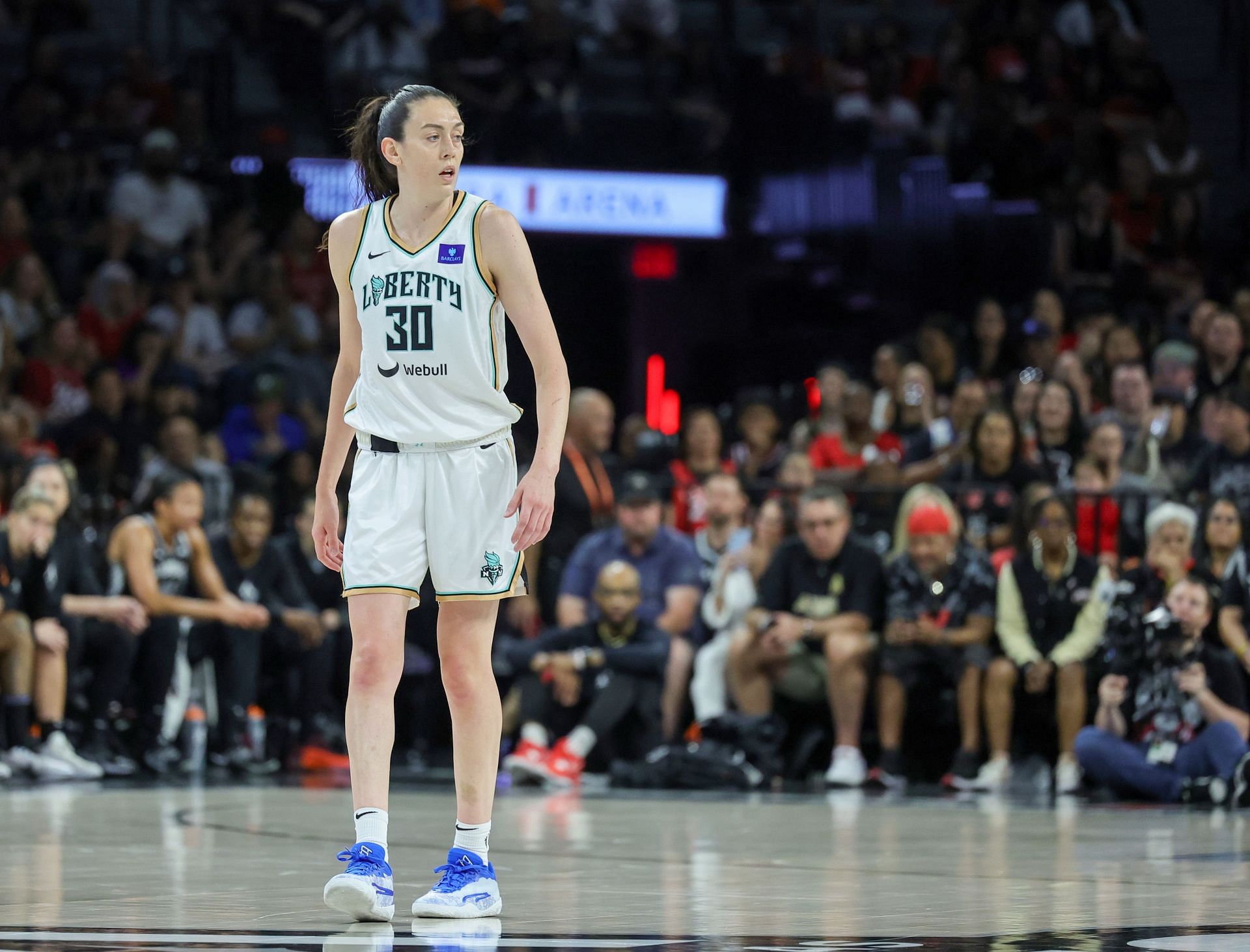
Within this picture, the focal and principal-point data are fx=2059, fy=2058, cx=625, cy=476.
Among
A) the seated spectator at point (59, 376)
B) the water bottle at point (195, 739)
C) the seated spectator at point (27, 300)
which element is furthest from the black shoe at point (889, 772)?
the seated spectator at point (27, 300)

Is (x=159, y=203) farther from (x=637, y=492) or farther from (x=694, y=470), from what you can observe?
(x=637, y=492)

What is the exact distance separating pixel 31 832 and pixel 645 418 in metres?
10.6

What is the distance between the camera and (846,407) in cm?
1335

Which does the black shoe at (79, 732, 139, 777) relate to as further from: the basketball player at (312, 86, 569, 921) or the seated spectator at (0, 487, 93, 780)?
the basketball player at (312, 86, 569, 921)

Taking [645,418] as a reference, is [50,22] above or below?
above

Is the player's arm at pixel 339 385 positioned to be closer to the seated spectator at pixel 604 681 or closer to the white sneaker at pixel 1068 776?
the seated spectator at pixel 604 681

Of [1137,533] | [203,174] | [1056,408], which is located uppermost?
[203,174]

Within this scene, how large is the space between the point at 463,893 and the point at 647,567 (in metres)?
6.59

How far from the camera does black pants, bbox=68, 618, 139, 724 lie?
1137 centimetres

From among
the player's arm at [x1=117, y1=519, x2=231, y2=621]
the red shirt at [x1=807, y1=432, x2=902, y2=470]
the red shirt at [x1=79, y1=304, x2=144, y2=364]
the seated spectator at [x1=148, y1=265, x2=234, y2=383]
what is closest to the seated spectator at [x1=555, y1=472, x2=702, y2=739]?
the red shirt at [x1=807, y1=432, x2=902, y2=470]

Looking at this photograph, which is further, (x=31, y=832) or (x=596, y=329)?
(x=596, y=329)

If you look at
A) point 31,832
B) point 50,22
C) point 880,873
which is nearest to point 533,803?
point 31,832

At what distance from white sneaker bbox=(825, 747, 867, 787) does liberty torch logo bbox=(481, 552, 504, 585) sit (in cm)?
573

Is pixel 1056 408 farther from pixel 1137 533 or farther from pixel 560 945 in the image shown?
pixel 560 945
